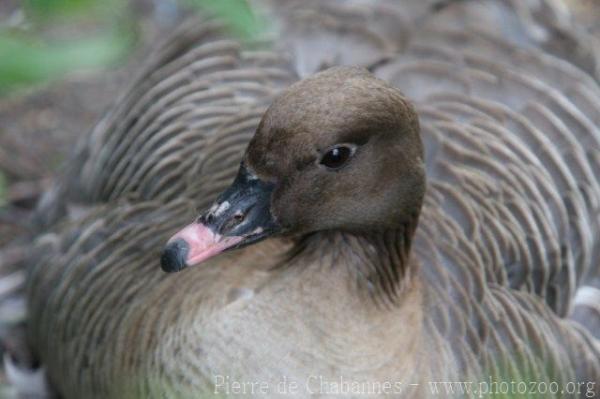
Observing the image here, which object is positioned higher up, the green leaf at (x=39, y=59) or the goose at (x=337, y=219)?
the goose at (x=337, y=219)

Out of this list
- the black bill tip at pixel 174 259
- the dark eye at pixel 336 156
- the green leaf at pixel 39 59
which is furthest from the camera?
the dark eye at pixel 336 156

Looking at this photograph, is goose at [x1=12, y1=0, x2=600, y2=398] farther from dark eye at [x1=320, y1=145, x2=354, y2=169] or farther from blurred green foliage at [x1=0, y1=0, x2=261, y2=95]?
blurred green foliage at [x1=0, y1=0, x2=261, y2=95]

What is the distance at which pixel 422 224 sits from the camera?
346cm

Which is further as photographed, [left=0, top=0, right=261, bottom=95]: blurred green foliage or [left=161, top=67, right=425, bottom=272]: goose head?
[left=161, top=67, right=425, bottom=272]: goose head

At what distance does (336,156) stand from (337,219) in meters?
0.27

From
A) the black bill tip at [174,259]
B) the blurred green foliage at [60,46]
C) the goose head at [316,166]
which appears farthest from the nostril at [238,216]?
the blurred green foliage at [60,46]

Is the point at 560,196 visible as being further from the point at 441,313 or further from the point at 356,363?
the point at 356,363

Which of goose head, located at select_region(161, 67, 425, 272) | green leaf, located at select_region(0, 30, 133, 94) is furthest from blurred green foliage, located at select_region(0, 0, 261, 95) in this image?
goose head, located at select_region(161, 67, 425, 272)

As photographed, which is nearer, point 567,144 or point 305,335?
point 305,335

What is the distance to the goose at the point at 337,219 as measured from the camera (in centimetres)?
278

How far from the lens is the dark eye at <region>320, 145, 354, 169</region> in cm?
270

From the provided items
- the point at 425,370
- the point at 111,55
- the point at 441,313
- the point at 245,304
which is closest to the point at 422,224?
the point at 441,313

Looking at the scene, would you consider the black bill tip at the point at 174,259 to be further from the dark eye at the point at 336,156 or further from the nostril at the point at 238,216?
the dark eye at the point at 336,156

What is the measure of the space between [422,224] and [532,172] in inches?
23.0
